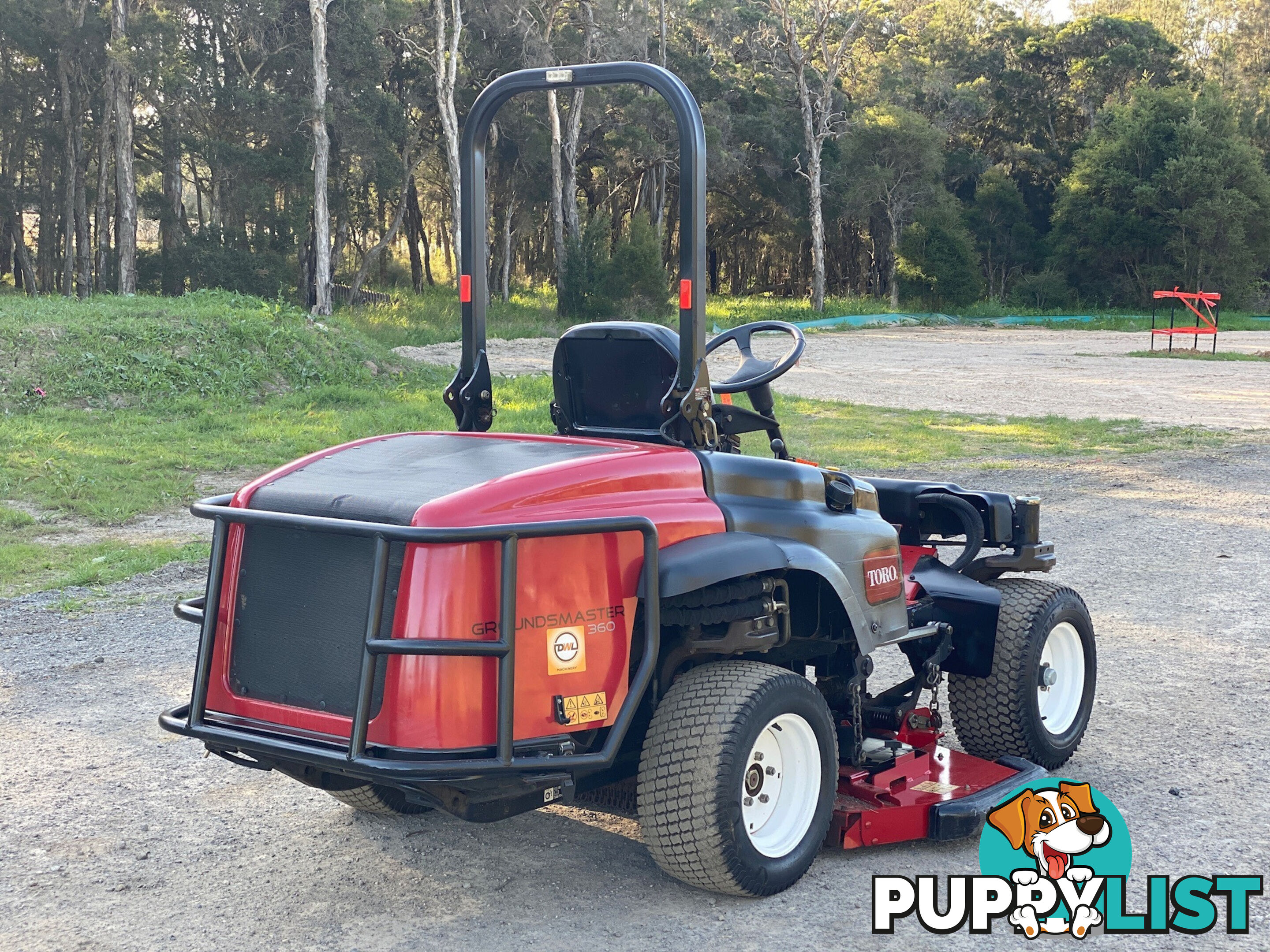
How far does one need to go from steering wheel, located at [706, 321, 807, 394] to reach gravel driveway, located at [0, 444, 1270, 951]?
1.53 meters

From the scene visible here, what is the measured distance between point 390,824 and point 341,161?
4015 cm

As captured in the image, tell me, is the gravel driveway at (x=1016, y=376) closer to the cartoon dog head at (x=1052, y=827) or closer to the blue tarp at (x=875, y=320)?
the blue tarp at (x=875, y=320)

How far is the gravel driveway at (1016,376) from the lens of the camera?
62.8 feet

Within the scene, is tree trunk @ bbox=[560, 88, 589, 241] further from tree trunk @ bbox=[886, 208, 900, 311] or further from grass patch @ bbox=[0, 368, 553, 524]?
grass patch @ bbox=[0, 368, 553, 524]

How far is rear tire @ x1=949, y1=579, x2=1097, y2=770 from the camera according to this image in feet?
15.6

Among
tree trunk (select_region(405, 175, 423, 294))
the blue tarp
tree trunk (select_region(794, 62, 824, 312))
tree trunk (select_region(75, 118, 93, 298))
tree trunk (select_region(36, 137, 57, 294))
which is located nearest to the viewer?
tree trunk (select_region(75, 118, 93, 298))

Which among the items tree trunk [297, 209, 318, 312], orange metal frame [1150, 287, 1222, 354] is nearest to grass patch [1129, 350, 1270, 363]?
orange metal frame [1150, 287, 1222, 354]

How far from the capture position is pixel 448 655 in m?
3.12

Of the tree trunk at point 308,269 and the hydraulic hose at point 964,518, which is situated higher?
the tree trunk at point 308,269

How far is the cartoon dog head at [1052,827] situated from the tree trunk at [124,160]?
36.5m

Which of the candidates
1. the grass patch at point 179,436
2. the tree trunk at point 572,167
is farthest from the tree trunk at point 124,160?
the grass patch at point 179,436

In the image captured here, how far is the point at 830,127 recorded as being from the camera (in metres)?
51.0

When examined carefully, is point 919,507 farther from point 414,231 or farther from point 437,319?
point 414,231

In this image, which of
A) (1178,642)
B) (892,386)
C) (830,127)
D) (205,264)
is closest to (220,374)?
(892,386)
